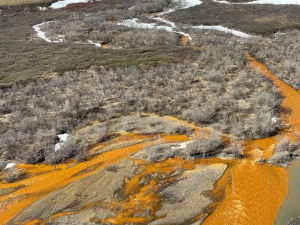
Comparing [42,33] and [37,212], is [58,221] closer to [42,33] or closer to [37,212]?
[37,212]

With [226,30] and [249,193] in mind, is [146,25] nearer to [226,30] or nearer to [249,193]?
[226,30]

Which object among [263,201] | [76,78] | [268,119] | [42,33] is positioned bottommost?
[263,201]

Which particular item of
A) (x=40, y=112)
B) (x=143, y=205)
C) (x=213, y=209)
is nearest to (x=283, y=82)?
(x=213, y=209)

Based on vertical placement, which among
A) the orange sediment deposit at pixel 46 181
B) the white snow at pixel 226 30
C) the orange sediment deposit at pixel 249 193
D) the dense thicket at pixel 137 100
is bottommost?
the orange sediment deposit at pixel 249 193

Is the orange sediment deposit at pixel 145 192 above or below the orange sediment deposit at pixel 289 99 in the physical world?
below

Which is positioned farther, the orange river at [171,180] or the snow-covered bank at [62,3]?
the snow-covered bank at [62,3]

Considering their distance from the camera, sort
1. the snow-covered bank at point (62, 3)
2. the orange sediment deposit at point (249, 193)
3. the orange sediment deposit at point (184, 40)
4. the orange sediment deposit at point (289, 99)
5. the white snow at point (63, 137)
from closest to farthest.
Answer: the orange sediment deposit at point (249, 193), the white snow at point (63, 137), the orange sediment deposit at point (289, 99), the orange sediment deposit at point (184, 40), the snow-covered bank at point (62, 3)

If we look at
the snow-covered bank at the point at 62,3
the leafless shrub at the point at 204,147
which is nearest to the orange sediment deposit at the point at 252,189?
the leafless shrub at the point at 204,147

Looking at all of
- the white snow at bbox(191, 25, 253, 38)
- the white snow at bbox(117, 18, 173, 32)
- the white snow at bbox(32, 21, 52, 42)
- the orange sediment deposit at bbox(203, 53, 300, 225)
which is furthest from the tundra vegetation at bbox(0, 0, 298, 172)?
the white snow at bbox(117, 18, 173, 32)

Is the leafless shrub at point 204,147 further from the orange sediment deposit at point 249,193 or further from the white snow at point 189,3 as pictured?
the white snow at point 189,3
